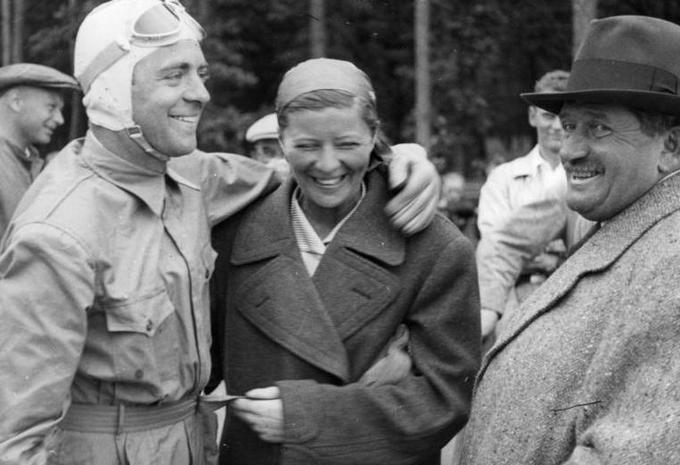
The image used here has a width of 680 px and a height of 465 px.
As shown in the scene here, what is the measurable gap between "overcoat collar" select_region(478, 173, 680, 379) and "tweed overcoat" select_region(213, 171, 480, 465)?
0.35 m

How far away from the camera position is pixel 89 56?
9.61 ft

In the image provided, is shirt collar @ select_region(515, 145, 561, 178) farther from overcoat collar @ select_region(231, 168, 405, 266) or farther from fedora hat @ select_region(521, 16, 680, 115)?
fedora hat @ select_region(521, 16, 680, 115)

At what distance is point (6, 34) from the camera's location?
15.1 m

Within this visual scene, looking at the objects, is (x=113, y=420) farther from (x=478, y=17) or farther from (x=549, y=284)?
(x=478, y=17)

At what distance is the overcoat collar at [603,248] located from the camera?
8.09 feet

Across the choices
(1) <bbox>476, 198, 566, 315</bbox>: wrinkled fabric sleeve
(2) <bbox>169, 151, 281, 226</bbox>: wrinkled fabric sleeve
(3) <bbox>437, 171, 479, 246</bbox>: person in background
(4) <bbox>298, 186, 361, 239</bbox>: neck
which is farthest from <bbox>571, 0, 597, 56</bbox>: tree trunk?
(4) <bbox>298, 186, 361, 239</bbox>: neck

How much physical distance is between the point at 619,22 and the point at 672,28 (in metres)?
0.12

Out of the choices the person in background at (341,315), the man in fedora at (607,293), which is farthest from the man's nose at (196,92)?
the man in fedora at (607,293)

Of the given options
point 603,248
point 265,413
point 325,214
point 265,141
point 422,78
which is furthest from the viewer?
point 422,78

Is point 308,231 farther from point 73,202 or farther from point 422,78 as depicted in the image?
point 422,78

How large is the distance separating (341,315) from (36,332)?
35.3 inches

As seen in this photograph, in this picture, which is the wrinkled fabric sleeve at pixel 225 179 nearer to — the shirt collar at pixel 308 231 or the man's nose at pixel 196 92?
the shirt collar at pixel 308 231

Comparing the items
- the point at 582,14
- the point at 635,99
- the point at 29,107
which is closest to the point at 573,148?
the point at 635,99

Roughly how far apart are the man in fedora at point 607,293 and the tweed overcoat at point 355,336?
364 millimetres
